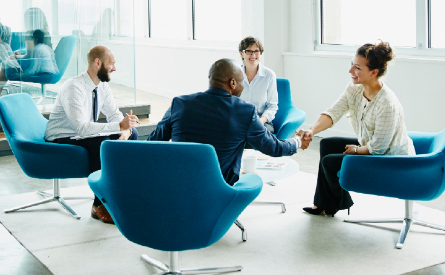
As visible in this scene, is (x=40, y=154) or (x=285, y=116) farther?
(x=285, y=116)

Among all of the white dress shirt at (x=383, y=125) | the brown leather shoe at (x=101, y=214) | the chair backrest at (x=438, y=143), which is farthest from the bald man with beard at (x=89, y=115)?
the chair backrest at (x=438, y=143)

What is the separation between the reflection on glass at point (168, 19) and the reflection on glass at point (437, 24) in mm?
5069

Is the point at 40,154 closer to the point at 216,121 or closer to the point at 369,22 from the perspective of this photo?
the point at 216,121

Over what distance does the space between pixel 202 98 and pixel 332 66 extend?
3865 millimetres

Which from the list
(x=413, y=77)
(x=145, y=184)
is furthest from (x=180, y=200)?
(x=413, y=77)

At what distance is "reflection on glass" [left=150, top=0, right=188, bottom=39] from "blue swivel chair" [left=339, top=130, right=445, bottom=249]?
684cm

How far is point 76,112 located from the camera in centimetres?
371

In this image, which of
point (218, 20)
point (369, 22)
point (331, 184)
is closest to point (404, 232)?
point (331, 184)

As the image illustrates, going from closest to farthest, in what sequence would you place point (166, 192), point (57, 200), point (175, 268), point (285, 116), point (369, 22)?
point (166, 192) → point (175, 268) → point (57, 200) → point (285, 116) → point (369, 22)

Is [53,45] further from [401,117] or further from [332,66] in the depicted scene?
[401,117]

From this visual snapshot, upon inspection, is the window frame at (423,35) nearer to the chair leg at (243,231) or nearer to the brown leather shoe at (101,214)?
the chair leg at (243,231)

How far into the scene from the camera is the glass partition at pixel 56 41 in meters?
6.21

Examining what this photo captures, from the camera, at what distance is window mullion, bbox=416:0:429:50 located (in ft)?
17.6

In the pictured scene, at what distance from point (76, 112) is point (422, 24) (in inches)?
141
